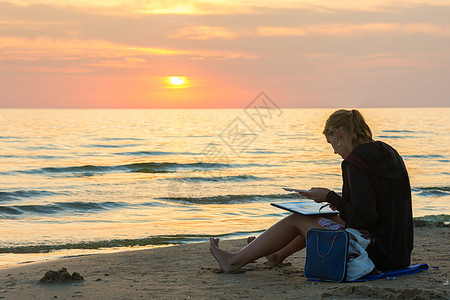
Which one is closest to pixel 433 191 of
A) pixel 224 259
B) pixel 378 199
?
pixel 224 259

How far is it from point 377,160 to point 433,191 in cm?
1172

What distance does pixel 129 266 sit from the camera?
5.70 m

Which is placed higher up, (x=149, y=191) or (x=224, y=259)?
(x=224, y=259)

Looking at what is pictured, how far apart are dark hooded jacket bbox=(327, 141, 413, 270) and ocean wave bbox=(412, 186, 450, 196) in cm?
1059

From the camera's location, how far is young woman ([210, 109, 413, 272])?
392cm

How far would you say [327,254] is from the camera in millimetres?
4207

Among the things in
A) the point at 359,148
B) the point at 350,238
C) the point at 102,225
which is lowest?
the point at 102,225

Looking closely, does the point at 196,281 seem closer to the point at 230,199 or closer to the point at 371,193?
the point at 371,193

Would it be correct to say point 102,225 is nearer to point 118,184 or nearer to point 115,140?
point 118,184

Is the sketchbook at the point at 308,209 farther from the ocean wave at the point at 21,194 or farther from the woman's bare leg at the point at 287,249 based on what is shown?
the ocean wave at the point at 21,194

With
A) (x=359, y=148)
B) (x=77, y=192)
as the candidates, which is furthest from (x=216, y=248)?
(x=77, y=192)

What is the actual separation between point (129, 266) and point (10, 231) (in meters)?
4.50

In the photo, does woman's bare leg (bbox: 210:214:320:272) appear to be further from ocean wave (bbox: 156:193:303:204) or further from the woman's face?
ocean wave (bbox: 156:193:303:204)

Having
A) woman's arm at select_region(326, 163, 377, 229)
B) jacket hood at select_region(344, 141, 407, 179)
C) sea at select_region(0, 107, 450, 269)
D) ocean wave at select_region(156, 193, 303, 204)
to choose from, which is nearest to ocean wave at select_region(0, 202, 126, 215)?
sea at select_region(0, 107, 450, 269)
